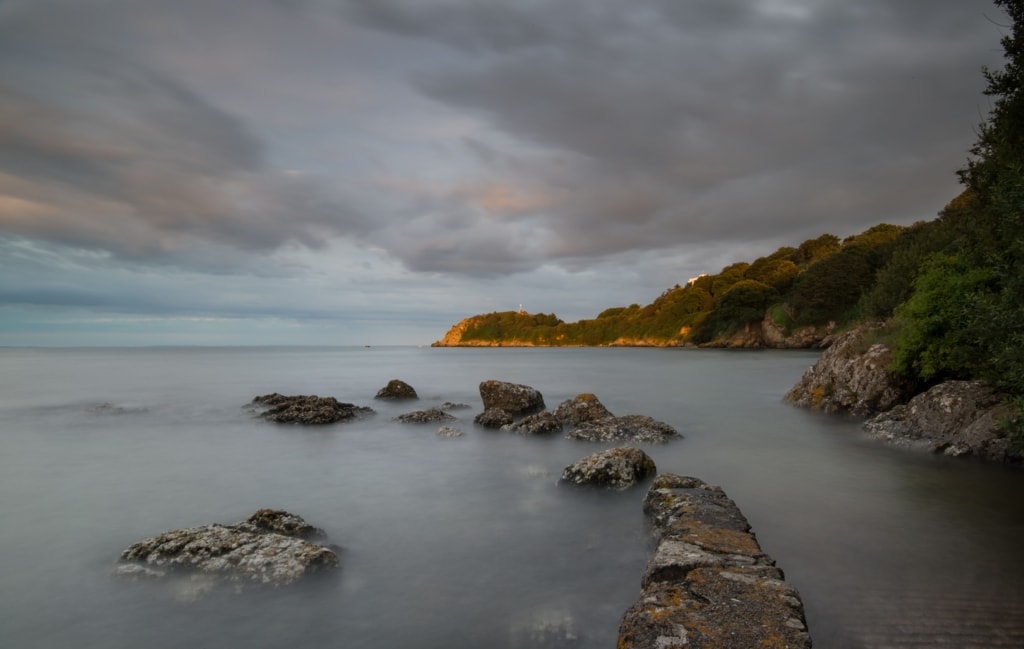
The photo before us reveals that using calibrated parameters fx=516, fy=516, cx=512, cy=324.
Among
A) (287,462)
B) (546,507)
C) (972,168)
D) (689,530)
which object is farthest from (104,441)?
(972,168)

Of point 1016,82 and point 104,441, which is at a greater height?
point 1016,82

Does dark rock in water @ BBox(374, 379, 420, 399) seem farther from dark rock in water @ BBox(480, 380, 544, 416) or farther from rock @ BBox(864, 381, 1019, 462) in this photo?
rock @ BBox(864, 381, 1019, 462)

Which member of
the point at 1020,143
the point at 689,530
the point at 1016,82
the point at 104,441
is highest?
the point at 1016,82

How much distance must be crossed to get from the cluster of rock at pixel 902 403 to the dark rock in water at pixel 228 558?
11.7 m

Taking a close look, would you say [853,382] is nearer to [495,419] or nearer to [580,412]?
[580,412]

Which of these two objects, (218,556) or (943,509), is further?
(943,509)

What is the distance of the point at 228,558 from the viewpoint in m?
6.41

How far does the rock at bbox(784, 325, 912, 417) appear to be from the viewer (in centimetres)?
1581

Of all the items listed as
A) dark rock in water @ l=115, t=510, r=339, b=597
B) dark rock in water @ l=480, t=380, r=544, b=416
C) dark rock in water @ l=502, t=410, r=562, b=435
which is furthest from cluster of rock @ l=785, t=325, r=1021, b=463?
dark rock in water @ l=115, t=510, r=339, b=597

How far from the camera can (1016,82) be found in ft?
34.4

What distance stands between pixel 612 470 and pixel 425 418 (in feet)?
33.0

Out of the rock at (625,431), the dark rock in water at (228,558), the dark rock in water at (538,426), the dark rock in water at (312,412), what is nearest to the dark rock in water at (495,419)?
the dark rock in water at (538,426)

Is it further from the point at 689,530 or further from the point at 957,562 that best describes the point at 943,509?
the point at 689,530

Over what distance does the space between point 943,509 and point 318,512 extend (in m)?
10.4
